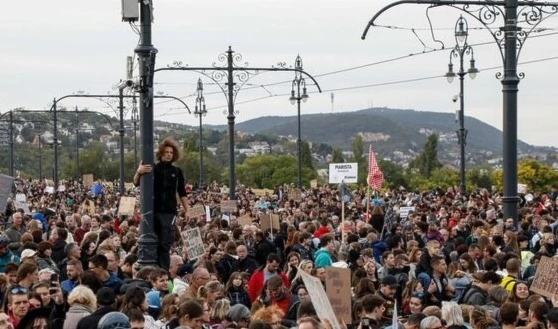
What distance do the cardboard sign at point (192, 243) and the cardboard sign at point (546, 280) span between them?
17.8 ft

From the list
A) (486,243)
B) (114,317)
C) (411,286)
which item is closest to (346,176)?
(486,243)

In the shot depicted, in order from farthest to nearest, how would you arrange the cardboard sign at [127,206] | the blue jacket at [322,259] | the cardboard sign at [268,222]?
the cardboard sign at [127,206] < the cardboard sign at [268,222] < the blue jacket at [322,259]

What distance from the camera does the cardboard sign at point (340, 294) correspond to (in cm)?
1139

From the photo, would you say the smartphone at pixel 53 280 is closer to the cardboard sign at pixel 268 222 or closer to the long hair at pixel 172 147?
the long hair at pixel 172 147

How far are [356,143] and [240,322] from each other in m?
107

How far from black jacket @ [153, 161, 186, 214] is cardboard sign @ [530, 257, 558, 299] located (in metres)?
4.93

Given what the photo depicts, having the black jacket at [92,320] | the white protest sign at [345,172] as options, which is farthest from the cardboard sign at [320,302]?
the white protest sign at [345,172]

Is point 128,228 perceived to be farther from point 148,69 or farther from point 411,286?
point 411,286

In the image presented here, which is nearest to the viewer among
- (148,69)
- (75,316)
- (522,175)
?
(75,316)

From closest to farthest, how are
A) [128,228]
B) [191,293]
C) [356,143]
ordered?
[191,293] → [128,228] → [356,143]

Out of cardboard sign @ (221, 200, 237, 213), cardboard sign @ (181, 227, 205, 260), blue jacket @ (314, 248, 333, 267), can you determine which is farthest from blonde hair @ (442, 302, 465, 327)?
cardboard sign @ (221, 200, 237, 213)

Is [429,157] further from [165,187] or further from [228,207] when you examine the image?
[165,187]

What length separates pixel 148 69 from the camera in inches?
561

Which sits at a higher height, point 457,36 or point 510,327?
point 457,36
